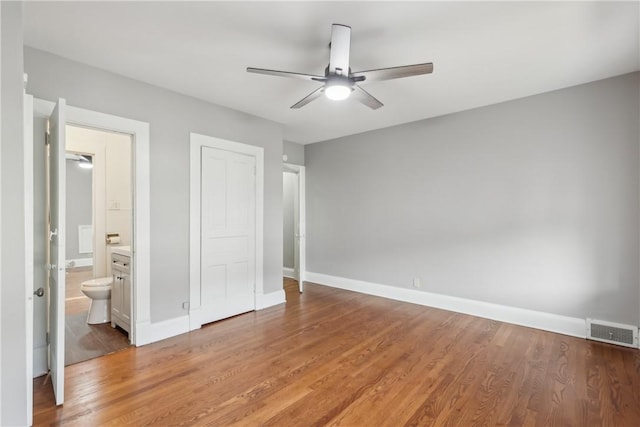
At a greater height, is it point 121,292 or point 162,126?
point 162,126

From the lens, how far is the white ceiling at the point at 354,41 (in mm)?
1974

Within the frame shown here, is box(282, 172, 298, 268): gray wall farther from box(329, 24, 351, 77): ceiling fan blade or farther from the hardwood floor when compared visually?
box(329, 24, 351, 77): ceiling fan blade

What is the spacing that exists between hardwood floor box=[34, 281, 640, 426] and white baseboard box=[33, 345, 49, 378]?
0.65 feet

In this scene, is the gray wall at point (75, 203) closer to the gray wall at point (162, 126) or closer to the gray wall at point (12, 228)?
the gray wall at point (162, 126)

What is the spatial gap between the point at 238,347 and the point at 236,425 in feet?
3.70

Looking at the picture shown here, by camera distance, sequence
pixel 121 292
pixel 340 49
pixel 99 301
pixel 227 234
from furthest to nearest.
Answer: pixel 227 234, pixel 99 301, pixel 121 292, pixel 340 49

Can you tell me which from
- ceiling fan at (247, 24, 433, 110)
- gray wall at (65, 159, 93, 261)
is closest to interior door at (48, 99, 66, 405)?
ceiling fan at (247, 24, 433, 110)

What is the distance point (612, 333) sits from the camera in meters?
2.96

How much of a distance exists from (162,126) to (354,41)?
2139 mm

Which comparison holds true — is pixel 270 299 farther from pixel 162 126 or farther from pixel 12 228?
pixel 12 228

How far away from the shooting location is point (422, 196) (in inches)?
170

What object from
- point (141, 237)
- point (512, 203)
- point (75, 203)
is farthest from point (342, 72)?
point (75, 203)

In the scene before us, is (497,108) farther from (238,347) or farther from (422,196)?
→ (238,347)

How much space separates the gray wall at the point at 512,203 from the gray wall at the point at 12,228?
4.08 m
